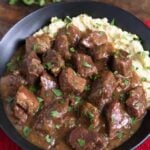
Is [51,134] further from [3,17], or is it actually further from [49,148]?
[3,17]

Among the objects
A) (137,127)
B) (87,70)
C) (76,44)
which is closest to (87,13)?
(76,44)

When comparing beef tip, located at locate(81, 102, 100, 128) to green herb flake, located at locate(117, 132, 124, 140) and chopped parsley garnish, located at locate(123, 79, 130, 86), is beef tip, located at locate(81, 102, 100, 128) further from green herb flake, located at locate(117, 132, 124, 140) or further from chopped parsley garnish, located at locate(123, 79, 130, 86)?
chopped parsley garnish, located at locate(123, 79, 130, 86)

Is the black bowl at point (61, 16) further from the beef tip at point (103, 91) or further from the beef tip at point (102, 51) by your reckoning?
the beef tip at point (103, 91)

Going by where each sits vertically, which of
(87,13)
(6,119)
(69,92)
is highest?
(87,13)

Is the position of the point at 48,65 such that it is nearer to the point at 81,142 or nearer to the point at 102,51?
the point at 102,51

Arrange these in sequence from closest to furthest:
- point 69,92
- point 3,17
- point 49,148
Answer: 1. point 49,148
2. point 69,92
3. point 3,17

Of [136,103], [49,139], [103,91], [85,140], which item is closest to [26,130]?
[49,139]
